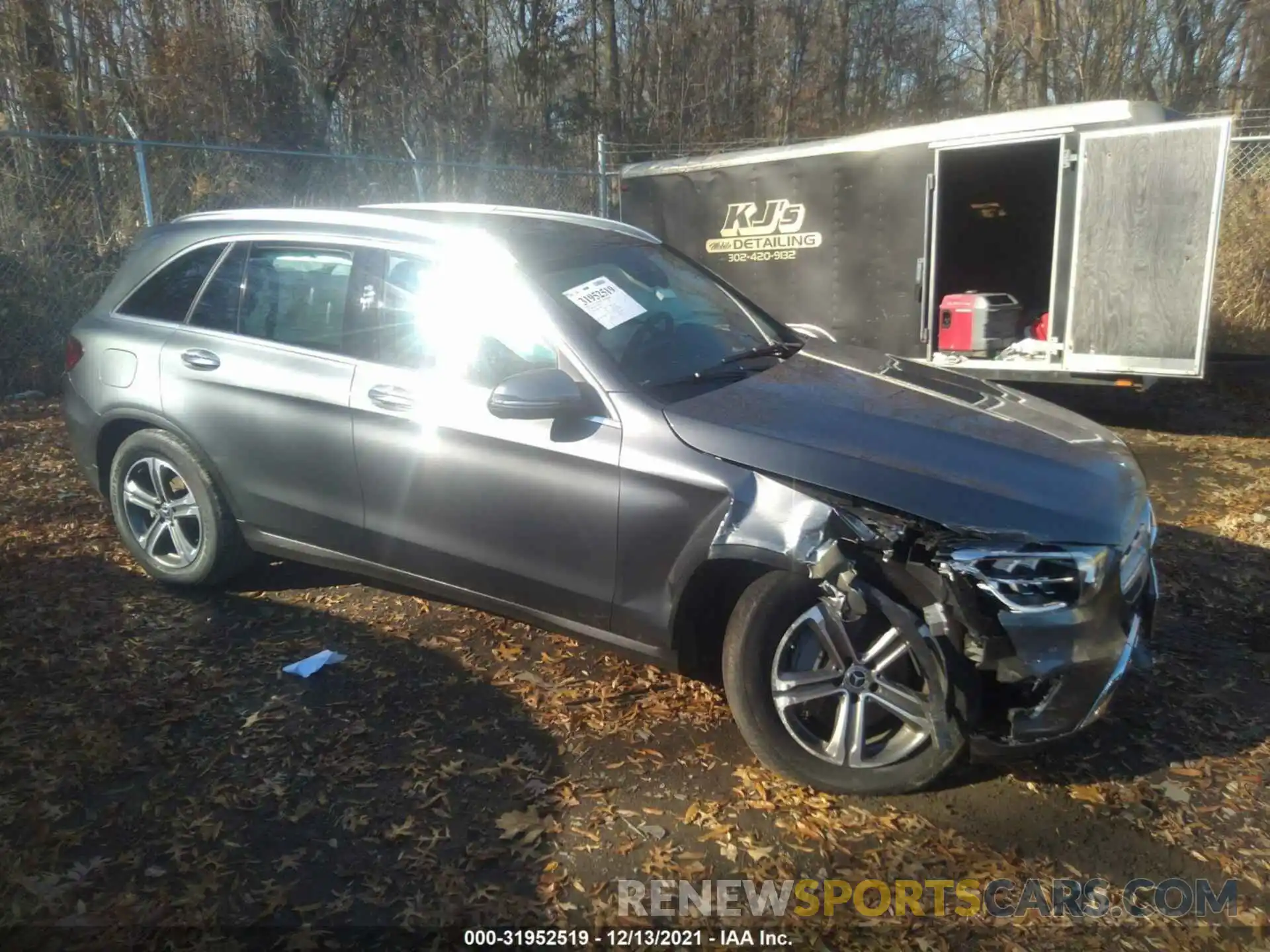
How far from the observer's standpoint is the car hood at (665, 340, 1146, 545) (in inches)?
110

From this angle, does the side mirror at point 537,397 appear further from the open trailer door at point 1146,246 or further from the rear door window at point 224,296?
the open trailer door at point 1146,246

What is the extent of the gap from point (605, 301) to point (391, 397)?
3.03 feet

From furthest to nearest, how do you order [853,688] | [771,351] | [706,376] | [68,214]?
[68,214] → [771,351] → [706,376] → [853,688]

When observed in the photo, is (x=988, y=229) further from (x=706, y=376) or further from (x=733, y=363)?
(x=706, y=376)

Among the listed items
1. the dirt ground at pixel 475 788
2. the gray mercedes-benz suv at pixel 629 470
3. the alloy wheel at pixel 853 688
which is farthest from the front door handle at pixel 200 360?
the alloy wheel at pixel 853 688

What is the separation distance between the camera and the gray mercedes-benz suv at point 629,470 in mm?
2801

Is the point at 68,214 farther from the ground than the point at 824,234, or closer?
farther from the ground

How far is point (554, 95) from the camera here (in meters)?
20.5

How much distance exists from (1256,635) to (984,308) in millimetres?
5029

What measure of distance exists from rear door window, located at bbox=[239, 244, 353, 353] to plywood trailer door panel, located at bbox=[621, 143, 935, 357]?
5.28m

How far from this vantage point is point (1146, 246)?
23.4 feet

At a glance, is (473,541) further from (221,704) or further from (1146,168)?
(1146,168)

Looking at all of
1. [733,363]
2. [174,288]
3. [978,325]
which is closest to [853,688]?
[733,363]

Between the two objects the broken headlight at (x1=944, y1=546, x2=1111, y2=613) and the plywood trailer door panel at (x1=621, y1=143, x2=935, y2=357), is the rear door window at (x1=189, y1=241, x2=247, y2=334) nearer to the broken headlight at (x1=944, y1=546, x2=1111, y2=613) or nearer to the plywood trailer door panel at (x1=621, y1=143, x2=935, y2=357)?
the broken headlight at (x1=944, y1=546, x2=1111, y2=613)
